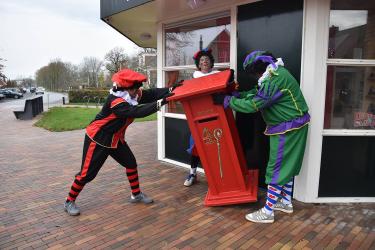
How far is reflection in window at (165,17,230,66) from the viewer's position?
4.58 m

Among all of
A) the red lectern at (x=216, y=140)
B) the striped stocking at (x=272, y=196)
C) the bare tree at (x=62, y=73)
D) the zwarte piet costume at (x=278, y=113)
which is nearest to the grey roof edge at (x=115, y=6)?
the red lectern at (x=216, y=140)

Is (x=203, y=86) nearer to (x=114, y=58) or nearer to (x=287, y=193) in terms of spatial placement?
(x=287, y=193)

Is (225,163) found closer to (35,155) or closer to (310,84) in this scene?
(310,84)

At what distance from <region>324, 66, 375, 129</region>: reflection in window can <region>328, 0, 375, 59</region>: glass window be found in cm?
19

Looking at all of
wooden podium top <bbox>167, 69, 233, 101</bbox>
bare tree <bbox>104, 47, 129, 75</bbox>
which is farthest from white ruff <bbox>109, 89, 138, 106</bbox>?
bare tree <bbox>104, 47, 129, 75</bbox>

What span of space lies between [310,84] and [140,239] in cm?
247

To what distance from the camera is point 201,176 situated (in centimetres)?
499

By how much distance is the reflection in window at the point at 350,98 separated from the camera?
11.9 feet

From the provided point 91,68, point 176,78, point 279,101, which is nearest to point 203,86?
point 279,101

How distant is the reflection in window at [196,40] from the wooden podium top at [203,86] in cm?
103

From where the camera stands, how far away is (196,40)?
5.04 metres

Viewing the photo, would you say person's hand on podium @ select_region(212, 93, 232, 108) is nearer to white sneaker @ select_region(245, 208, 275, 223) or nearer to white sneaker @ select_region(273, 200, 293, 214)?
white sneaker @ select_region(245, 208, 275, 223)

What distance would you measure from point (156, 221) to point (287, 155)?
1554mm

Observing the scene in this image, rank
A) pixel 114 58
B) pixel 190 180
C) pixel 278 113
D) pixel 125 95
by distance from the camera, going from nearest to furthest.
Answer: pixel 278 113
pixel 125 95
pixel 190 180
pixel 114 58
